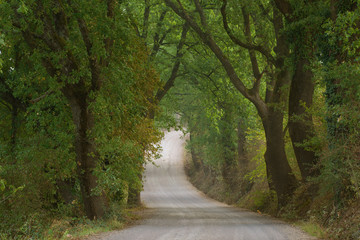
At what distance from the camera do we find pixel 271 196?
2355cm

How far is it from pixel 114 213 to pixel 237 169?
1953 cm

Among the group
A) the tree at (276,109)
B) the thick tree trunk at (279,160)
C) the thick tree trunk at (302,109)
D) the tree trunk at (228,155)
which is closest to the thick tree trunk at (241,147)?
the tree trunk at (228,155)

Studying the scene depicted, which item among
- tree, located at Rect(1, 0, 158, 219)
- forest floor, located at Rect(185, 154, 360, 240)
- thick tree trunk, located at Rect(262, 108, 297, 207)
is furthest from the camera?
thick tree trunk, located at Rect(262, 108, 297, 207)

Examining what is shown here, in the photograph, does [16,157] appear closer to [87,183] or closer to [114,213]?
[87,183]

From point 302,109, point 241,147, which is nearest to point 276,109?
point 302,109

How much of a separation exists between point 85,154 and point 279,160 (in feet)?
29.1

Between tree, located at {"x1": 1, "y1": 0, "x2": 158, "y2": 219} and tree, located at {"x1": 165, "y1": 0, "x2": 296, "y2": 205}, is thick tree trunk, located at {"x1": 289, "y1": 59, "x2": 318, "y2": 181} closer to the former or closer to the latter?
tree, located at {"x1": 165, "y1": 0, "x2": 296, "y2": 205}

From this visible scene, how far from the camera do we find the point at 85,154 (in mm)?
16031

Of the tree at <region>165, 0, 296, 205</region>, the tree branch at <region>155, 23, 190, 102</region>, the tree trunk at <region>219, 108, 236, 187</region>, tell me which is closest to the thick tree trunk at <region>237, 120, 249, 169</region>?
the tree trunk at <region>219, 108, 236, 187</region>

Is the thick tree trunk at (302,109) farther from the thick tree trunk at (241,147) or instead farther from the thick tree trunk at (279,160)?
the thick tree trunk at (241,147)

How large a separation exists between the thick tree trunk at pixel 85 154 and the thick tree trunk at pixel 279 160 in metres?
8.02

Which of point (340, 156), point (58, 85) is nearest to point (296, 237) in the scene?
point (340, 156)

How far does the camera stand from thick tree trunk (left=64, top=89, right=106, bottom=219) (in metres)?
15.7

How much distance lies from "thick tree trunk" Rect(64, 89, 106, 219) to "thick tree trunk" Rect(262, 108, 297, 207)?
316 inches
